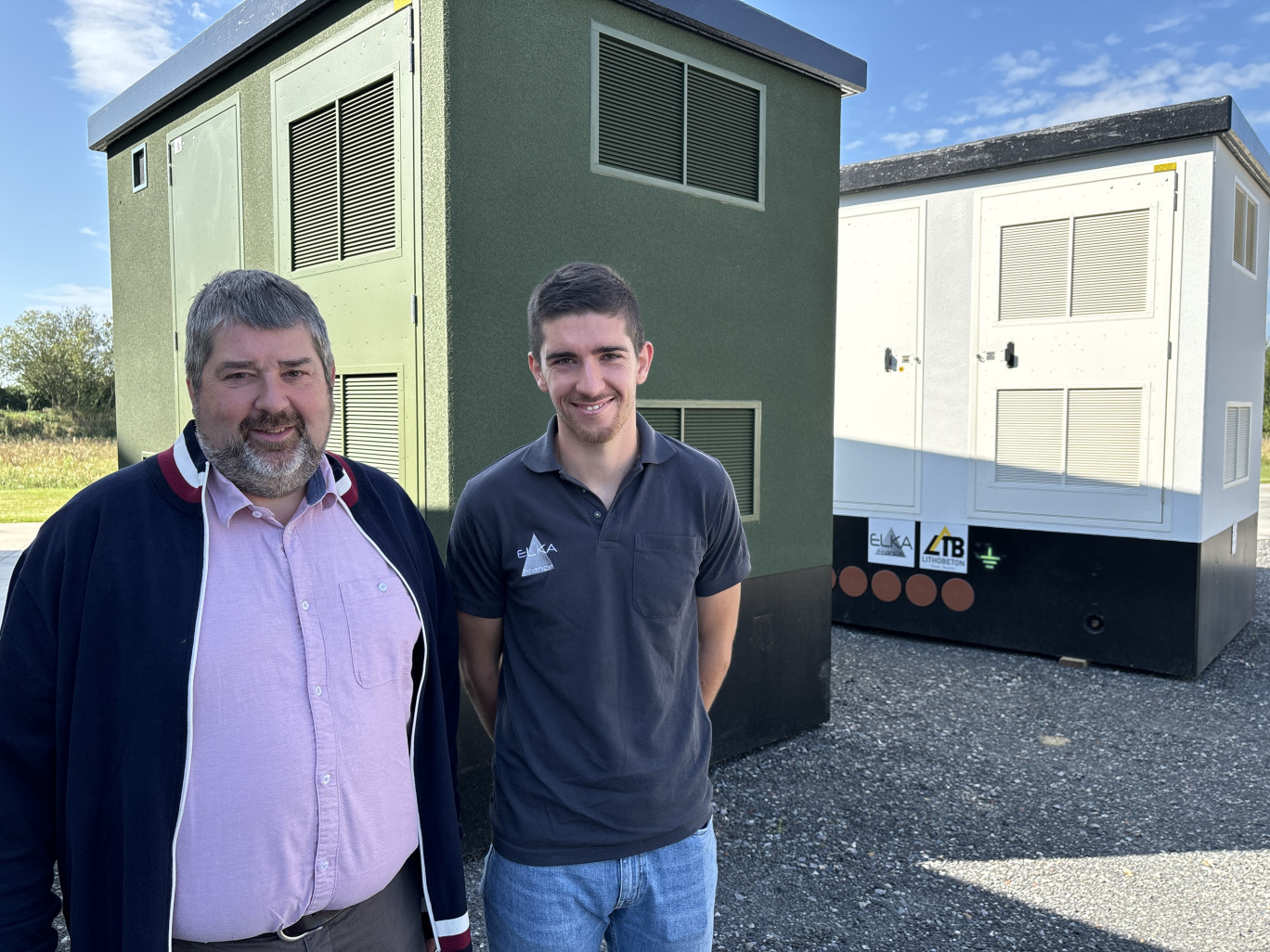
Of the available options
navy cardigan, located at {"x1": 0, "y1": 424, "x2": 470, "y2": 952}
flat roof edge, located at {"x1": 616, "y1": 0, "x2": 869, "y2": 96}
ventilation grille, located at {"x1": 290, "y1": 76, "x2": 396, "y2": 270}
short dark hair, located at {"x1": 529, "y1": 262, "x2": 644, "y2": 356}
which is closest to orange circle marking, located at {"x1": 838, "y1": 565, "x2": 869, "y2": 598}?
flat roof edge, located at {"x1": 616, "y1": 0, "x2": 869, "y2": 96}

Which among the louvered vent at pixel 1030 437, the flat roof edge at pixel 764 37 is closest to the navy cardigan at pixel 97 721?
the flat roof edge at pixel 764 37

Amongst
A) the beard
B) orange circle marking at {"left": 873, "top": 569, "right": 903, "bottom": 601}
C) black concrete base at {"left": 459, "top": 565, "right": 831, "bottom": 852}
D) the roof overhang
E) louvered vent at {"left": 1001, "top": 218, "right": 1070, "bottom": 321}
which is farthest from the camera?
orange circle marking at {"left": 873, "top": 569, "right": 903, "bottom": 601}

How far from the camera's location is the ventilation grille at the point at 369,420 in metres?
3.91

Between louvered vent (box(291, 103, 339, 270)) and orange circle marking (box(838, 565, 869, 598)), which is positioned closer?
louvered vent (box(291, 103, 339, 270))

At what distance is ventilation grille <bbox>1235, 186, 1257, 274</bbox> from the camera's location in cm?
671

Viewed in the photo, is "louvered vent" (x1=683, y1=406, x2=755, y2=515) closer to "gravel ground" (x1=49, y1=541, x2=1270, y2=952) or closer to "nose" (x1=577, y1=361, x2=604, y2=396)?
"gravel ground" (x1=49, y1=541, x2=1270, y2=952)

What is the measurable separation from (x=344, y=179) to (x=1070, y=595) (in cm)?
564

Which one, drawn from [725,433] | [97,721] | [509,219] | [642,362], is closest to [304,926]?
[97,721]

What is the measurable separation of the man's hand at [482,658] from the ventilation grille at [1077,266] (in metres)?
5.89

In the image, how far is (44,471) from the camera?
19.1m

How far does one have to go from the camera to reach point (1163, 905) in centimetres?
351

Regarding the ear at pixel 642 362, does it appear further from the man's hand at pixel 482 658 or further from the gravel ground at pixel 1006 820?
the gravel ground at pixel 1006 820

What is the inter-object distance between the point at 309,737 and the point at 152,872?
30 centimetres

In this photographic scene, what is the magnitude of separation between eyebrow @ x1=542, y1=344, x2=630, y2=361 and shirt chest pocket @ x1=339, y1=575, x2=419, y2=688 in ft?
1.77
